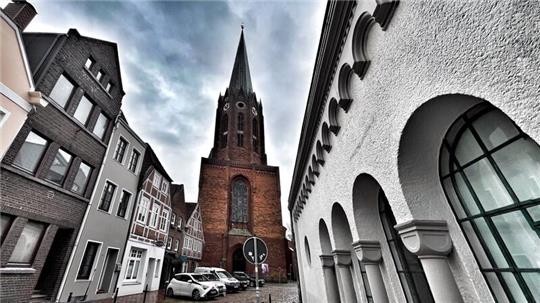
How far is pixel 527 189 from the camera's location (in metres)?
1.91

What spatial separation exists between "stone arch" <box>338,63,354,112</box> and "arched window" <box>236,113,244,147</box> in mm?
32572

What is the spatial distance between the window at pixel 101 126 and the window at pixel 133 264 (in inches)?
279

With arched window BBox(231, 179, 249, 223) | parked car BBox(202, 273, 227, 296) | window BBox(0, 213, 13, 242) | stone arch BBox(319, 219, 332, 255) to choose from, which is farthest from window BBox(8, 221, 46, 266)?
arched window BBox(231, 179, 249, 223)

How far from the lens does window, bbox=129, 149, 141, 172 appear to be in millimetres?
13953

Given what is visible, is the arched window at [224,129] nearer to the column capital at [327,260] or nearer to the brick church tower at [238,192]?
the brick church tower at [238,192]

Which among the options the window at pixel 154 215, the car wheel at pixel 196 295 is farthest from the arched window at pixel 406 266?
the window at pixel 154 215

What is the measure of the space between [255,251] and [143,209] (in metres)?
12.4

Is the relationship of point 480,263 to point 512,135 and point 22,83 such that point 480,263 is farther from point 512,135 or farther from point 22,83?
point 22,83

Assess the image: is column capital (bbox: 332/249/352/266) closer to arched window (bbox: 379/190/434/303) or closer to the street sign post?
arched window (bbox: 379/190/434/303)

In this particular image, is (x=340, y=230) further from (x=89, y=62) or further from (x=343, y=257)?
(x=89, y=62)

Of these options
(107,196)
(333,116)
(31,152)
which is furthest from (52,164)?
(333,116)

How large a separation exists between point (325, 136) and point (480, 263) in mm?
3447

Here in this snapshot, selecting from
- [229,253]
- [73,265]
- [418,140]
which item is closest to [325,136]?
[418,140]

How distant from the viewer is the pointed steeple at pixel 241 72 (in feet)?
145
